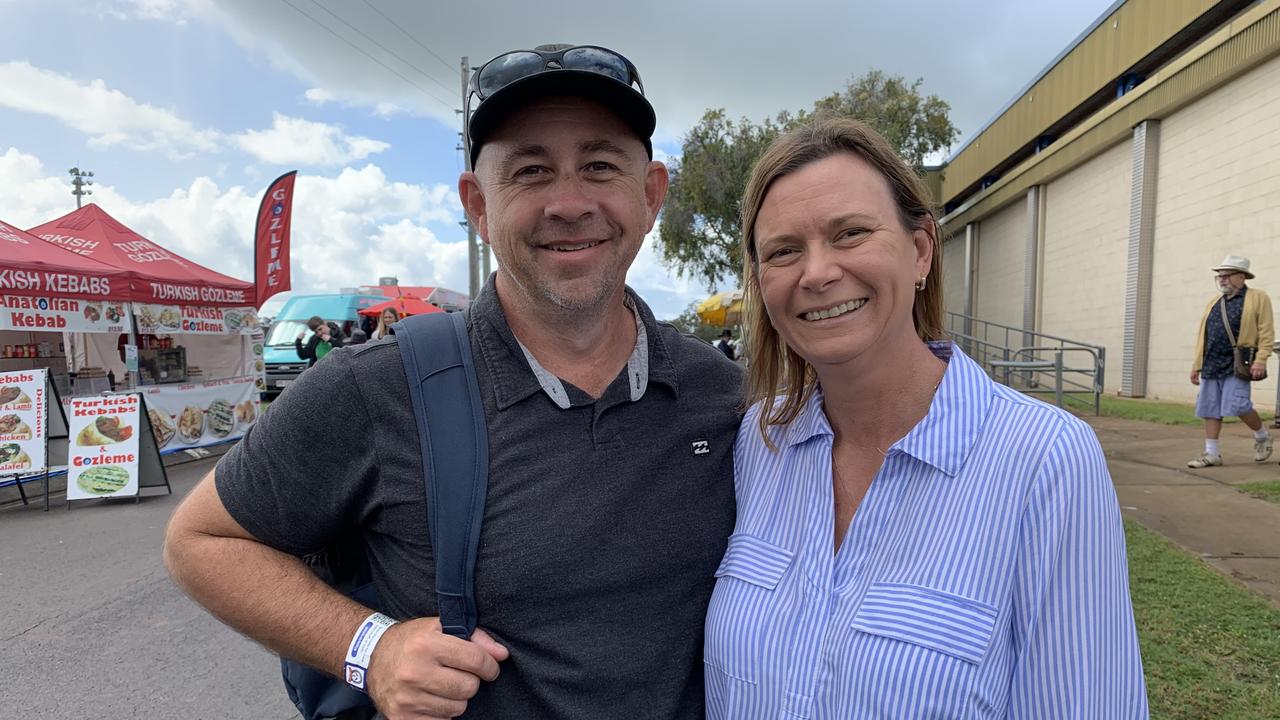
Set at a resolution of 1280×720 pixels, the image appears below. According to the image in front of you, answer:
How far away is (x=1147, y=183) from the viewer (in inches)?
527

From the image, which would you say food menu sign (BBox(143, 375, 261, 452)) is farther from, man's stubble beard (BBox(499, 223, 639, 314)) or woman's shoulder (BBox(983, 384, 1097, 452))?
woman's shoulder (BBox(983, 384, 1097, 452))

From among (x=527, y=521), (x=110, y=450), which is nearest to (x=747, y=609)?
(x=527, y=521)

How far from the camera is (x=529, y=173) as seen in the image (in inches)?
68.2

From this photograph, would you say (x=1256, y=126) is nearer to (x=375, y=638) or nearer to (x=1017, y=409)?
(x=1017, y=409)

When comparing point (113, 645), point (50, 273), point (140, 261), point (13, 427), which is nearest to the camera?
point (113, 645)

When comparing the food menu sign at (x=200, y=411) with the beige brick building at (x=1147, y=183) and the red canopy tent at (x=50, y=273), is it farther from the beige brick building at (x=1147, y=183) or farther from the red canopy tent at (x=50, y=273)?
the beige brick building at (x=1147, y=183)

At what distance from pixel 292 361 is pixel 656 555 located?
1924cm

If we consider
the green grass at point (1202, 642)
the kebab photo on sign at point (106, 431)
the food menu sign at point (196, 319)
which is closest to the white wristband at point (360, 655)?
the green grass at point (1202, 642)

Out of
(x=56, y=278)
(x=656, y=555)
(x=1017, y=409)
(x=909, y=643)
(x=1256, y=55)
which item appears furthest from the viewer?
(x=1256, y=55)

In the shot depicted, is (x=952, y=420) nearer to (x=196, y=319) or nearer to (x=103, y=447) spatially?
(x=103, y=447)

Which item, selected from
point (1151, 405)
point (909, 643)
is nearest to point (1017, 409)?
point (909, 643)

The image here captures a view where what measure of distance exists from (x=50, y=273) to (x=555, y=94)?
932cm

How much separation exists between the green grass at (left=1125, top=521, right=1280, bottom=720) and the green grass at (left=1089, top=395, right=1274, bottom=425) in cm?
698

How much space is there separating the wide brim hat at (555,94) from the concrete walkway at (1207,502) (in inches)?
165
